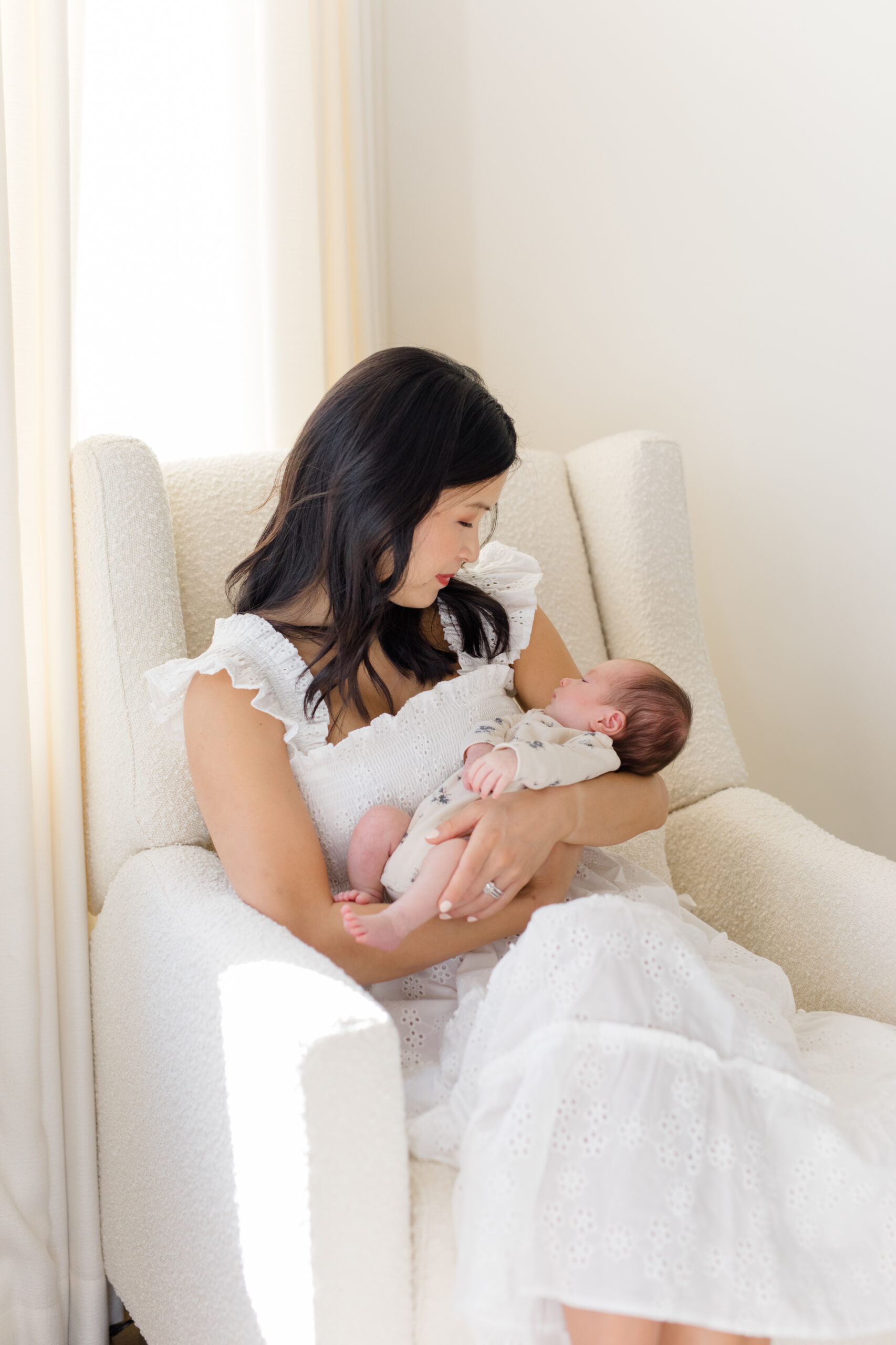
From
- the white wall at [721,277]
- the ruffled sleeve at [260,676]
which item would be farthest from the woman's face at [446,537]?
the white wall at [721,277]

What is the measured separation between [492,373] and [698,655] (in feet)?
2.80

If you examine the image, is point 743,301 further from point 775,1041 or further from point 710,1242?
point 710,1242

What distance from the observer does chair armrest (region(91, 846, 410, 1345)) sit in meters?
0.80

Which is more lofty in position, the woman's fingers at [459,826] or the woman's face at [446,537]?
the woman's face at [446,537]

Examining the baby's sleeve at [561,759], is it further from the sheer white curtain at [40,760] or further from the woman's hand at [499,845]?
the sheer white curtain at [40,760]

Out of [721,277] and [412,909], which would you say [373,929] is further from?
[721,277]

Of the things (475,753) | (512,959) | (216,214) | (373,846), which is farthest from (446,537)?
(216,214)

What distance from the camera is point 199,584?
4.63 ft

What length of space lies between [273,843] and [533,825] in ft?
0.87

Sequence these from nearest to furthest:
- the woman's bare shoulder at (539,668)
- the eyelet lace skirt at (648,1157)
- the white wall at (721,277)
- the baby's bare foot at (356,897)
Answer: the eyelet lace skirt at (648,1157) < the baby's bare foot at (356,897) < the woman's bare shoulder at (539,668) < the white wall at (721,277)

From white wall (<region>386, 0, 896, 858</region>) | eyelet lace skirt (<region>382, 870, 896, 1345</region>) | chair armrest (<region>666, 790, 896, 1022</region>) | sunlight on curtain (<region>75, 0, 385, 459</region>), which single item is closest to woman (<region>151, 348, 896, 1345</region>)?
eyelet lace skirt (<region>382, 870, 896, 1345</region>)

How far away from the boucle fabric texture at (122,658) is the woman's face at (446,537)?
32cm

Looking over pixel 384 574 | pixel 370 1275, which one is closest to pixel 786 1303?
pixel 370 1275

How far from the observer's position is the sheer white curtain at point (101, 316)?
1231 millimetres
